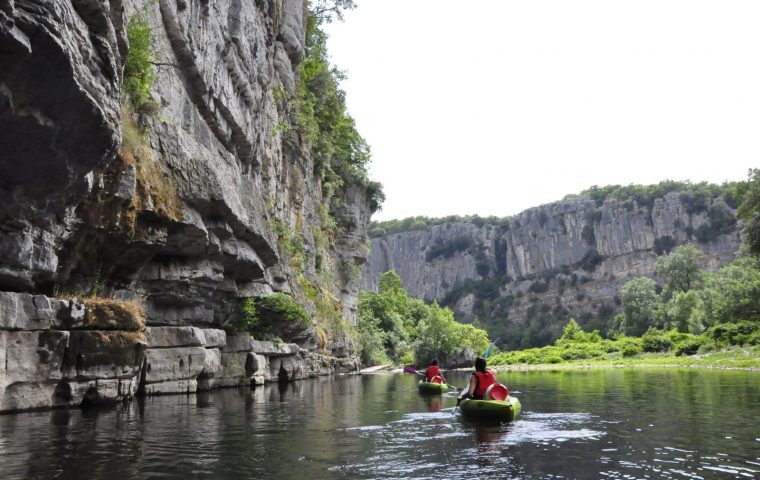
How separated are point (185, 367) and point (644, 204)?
123 m

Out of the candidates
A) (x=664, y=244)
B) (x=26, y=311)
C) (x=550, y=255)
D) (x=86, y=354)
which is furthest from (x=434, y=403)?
(x=550, y=255)

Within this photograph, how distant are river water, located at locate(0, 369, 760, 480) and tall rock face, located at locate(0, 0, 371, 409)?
11.0 feet

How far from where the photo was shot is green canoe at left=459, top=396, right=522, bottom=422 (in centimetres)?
1279

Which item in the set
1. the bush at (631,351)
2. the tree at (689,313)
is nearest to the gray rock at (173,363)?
the bush at (631,351)

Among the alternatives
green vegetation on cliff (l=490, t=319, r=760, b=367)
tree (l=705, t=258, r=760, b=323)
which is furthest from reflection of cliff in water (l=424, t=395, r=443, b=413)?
tree (l=705, t=258, r=760, b=323)

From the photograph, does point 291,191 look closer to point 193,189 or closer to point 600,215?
point 193,189

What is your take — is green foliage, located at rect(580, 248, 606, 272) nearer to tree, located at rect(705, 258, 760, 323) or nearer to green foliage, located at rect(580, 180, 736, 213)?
green foliage, located at rect(580, 180, 736, 213)

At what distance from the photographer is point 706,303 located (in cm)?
5938

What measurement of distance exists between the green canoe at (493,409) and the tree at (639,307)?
3137 inches

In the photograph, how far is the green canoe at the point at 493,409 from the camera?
12789 mm

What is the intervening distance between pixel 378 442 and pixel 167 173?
11349 mm

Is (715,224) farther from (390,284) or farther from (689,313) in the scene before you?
(390,284)

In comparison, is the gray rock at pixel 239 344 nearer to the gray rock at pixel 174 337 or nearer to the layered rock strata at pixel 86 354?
the layered rock strata at pixel 86 354

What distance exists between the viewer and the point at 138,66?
16.9 meters
